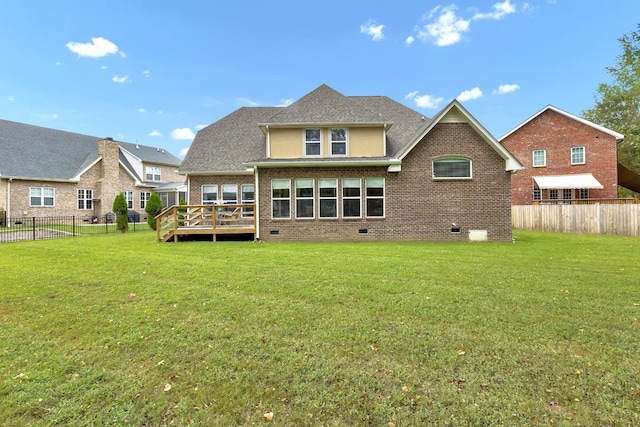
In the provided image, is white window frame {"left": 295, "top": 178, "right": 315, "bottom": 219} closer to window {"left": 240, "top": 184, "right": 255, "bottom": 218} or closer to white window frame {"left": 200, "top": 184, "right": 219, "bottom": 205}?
window {"left": 240, "top": 184, "right": 255, "bottom": 218}

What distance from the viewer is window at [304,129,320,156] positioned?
14.4 meters

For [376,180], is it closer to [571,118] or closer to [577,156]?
[577,156]

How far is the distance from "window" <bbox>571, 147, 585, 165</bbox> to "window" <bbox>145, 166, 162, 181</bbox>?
3932cm

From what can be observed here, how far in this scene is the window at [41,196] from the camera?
75.9 ft

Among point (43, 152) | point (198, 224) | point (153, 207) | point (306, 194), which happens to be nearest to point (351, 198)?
point (306, 194)

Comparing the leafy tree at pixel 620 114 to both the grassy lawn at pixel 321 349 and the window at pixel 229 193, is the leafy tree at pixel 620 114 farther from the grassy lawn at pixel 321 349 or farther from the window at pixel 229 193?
the window at pixel 229 193

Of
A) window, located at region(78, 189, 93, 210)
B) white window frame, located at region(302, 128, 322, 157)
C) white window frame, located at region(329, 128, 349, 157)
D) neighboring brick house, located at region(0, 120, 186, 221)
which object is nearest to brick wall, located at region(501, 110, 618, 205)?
white window frame, located at region(329, 128, 349, 157)

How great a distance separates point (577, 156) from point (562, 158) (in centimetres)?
98

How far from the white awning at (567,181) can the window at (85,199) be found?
124ft

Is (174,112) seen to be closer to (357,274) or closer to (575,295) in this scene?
(357,274)

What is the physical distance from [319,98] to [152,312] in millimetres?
13935

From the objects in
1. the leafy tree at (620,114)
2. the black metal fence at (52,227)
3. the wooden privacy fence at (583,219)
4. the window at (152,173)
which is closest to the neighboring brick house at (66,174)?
the window at (152,173)

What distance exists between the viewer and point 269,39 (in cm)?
1994

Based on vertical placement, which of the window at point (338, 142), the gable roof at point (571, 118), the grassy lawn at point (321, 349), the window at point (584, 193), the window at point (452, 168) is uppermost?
the gable roof at point (571, 118)
